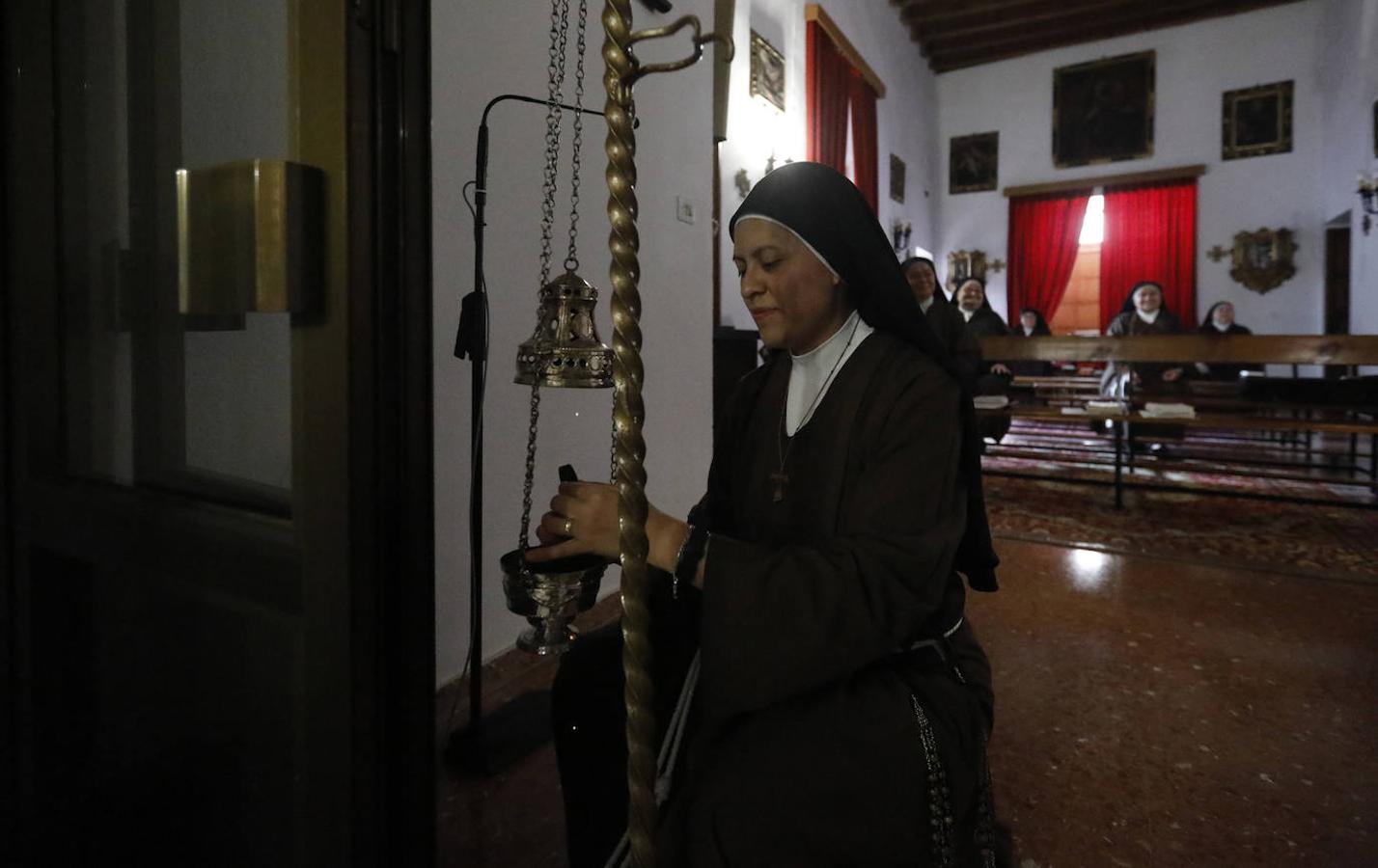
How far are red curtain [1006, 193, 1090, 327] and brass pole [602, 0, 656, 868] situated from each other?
11586mm

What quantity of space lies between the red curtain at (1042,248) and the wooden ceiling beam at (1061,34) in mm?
→ 1947

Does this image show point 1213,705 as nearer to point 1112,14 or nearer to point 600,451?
point 600,451

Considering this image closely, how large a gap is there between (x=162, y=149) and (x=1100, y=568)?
3.53 metres

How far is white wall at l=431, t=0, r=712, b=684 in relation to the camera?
212 centimetres

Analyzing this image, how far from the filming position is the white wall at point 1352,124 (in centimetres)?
748

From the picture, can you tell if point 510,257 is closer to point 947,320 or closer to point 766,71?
point 947,320

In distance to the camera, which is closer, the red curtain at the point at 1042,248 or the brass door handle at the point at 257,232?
the brass door handle at the point at 257,232

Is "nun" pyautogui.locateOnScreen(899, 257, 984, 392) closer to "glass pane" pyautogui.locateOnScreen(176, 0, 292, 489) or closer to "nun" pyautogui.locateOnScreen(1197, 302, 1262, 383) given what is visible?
"glass pane" pyautogui.locateOnScreen(176, 0, 292, 489)

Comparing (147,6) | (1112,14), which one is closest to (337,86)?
(147,6)

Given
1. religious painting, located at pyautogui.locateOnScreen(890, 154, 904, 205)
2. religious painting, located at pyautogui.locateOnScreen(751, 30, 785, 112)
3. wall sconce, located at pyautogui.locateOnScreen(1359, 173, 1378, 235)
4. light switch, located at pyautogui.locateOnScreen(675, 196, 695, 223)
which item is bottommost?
light switch, located at pyautogui.locateOnScreen(675, 196, 695, 223)

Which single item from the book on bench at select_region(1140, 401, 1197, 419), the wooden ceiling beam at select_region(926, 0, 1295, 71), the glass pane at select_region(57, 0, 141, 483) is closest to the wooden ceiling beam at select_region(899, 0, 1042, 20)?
the wooden ceiling beam at select_region(926, 0, 1295, 71)

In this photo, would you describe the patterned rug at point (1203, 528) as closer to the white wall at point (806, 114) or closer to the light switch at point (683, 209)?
the white wall at point (806, 114)

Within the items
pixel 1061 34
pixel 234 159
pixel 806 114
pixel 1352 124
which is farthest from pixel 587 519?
pixel 1061 34

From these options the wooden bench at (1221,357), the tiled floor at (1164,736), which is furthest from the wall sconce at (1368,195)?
the tiled floor at (1164,736)
